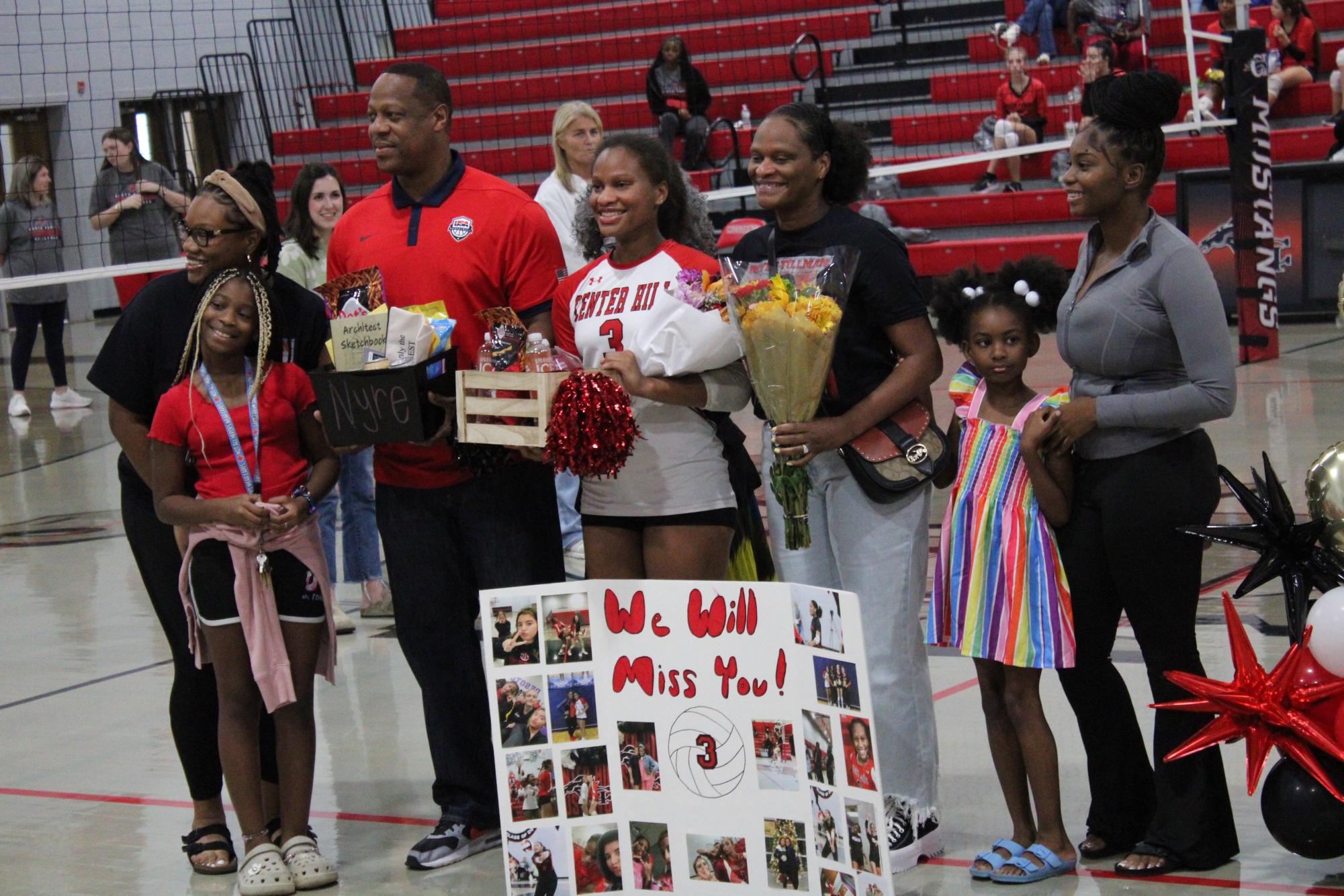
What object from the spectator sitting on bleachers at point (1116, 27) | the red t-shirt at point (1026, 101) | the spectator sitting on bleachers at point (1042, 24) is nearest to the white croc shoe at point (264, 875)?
the spectator sitting on bleachers at point (1116, 27)

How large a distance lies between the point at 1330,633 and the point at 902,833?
1.00m

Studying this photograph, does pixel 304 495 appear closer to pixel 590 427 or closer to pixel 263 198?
pixel 263 198

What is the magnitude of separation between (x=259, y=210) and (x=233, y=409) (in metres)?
0.49

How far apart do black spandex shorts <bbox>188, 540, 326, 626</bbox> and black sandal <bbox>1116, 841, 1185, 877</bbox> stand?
6.25ft

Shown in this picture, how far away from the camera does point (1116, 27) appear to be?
588 inches

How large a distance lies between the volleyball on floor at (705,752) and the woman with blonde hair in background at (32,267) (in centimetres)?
1002

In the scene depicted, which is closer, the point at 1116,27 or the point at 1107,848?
the point at 1107,848

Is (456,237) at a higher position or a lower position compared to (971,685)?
higher

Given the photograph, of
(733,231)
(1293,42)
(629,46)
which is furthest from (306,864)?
(629,46)

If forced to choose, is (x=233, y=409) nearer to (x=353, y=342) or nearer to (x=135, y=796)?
(x=353, y=342)

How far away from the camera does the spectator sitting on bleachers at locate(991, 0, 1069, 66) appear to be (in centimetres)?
1589

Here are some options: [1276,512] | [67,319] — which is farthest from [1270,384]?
[67,319]

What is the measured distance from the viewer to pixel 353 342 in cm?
353

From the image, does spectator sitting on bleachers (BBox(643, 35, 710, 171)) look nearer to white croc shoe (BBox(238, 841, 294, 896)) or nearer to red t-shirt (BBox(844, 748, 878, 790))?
white croc shoe (BBox(238, 841, 294, 896))
